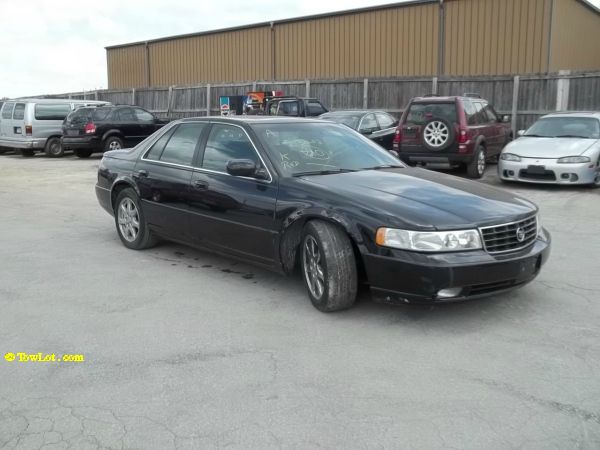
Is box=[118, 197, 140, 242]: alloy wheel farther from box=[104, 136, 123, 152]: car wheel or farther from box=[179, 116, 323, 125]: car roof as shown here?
box=[104, 136, 123, 152]: car wheel

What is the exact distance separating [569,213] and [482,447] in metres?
6.91

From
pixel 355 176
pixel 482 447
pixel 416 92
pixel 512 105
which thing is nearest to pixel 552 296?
pixel 355 176

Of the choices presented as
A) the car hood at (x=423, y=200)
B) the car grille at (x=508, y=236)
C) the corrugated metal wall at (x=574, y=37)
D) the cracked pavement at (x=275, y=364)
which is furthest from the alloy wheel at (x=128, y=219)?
the corrugated metal wall at (x=574, y=37)

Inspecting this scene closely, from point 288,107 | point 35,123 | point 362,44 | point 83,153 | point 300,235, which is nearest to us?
point 300,235

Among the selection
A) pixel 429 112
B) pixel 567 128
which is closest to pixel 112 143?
pixel 429 112

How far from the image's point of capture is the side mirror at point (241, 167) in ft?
16.6

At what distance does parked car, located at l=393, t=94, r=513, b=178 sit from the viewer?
12297 mm

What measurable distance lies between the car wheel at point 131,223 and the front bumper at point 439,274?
124 inches

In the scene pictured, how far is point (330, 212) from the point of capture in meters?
4.52

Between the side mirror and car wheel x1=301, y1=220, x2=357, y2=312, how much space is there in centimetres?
76

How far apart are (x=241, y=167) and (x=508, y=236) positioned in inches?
85.0

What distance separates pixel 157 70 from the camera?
34.3m

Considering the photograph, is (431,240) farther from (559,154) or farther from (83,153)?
(83,153)

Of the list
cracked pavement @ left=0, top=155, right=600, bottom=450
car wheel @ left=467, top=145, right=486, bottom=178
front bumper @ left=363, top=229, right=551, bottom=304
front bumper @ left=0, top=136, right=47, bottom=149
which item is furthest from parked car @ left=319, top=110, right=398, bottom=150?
front bumper @ left=0, top=136, right=47, bottom=149
